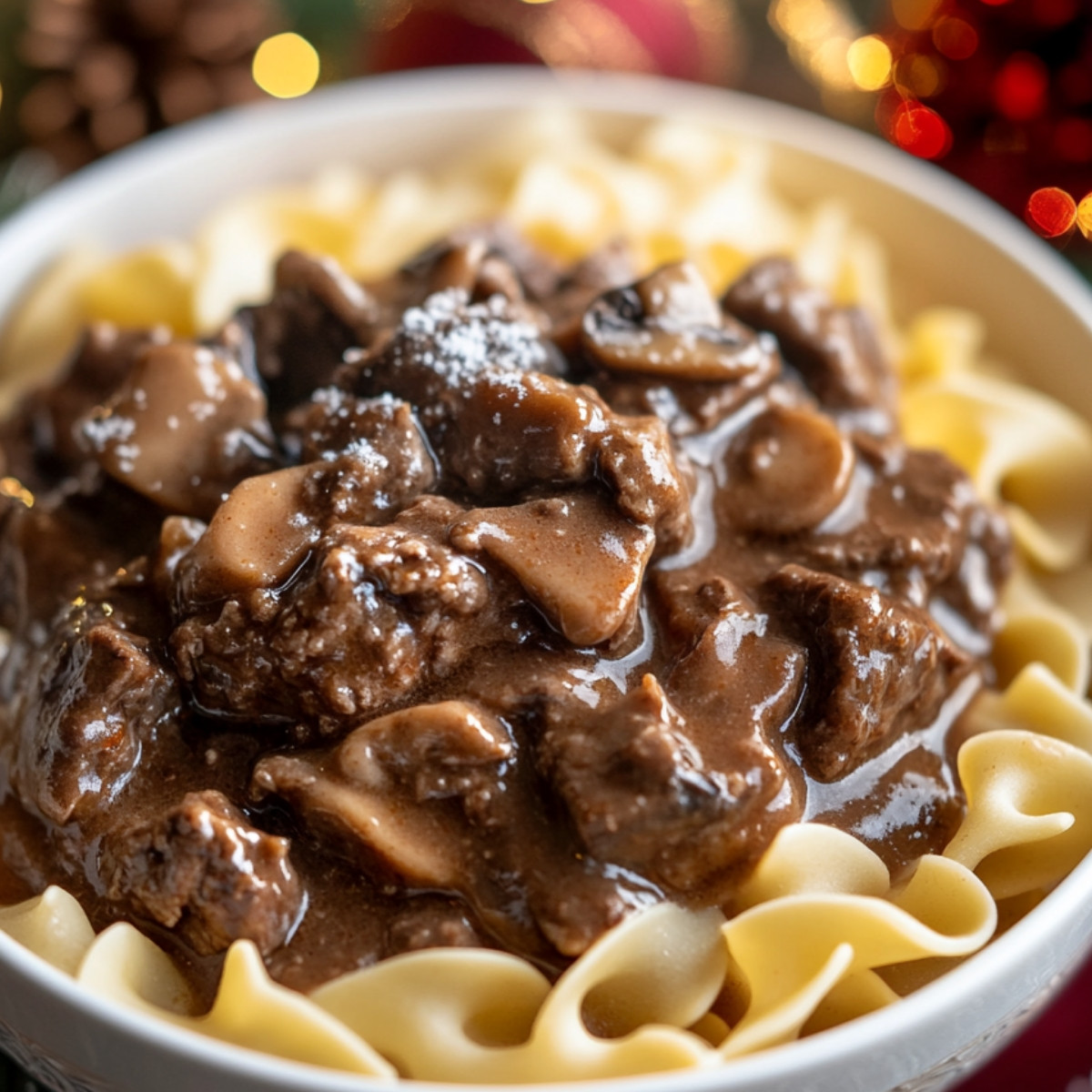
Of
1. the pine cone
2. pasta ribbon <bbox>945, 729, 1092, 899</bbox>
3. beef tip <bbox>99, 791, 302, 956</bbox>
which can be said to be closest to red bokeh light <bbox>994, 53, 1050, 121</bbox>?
pasta ribbon <bbox>945, 729, 1092, 899</bbox>

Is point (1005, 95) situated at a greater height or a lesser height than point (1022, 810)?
greater

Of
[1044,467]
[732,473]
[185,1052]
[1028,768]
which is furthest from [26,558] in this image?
[1044,467]

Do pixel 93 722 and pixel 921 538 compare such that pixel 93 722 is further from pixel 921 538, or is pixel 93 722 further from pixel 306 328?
pixel 921 538

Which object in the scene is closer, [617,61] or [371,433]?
[371,433]

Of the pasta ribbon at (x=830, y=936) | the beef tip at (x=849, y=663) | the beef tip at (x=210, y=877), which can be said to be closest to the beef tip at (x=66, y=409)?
the beef tip at (x=210, y=877)

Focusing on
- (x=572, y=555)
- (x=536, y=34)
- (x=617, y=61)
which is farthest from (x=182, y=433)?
(x=617, y=61)

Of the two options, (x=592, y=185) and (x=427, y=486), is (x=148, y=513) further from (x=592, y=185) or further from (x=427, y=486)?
(x=592, y=185)
